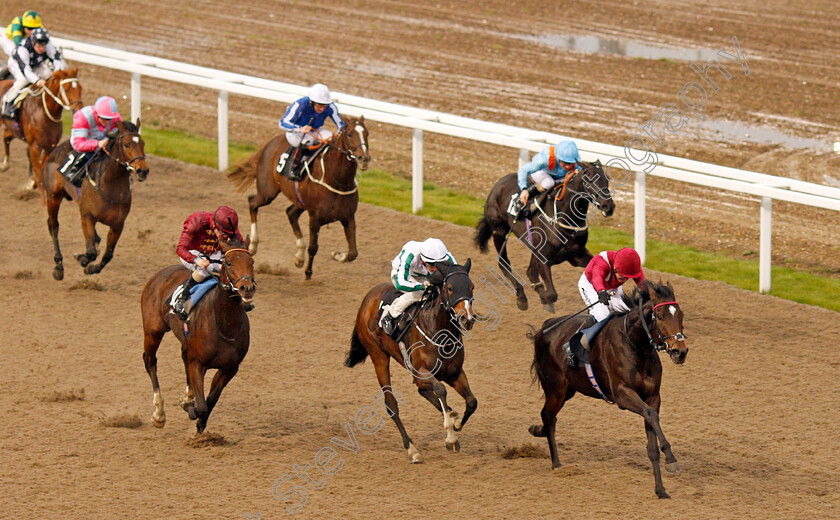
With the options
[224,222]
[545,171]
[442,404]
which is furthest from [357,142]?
[442,404]

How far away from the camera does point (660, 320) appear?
7.70 m

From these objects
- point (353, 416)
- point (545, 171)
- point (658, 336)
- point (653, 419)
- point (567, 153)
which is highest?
point (567, 153)

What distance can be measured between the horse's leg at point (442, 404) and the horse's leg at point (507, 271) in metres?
3.19

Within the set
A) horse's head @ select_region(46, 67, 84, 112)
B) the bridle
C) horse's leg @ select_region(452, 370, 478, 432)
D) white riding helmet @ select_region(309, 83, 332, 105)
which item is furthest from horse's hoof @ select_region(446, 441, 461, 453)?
horse's head @ select_region(46, 67, 84, 112)

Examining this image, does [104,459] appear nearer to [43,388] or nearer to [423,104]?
[43,388]

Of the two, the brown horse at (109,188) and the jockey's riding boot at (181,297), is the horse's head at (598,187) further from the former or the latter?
the brown horse at (109,188)

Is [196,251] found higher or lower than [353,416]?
higher

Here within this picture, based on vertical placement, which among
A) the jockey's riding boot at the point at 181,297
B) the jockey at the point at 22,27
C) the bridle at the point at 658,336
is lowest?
the jockey's riding boot at the point at 181,297

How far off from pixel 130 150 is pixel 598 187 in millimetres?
4456

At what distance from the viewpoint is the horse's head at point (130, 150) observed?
11742mm

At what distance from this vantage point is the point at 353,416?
962 centimetres

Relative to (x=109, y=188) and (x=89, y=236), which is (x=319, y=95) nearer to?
(x=109, y=188)

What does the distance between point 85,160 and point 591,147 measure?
5479 mm

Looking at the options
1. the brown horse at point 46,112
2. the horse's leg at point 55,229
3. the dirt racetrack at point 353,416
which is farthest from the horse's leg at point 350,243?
the brown horse at point 46,112
